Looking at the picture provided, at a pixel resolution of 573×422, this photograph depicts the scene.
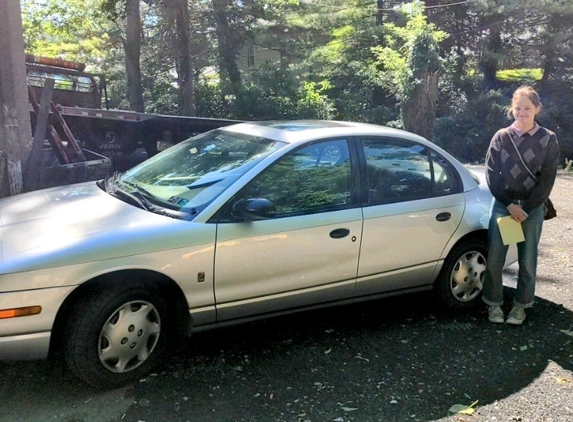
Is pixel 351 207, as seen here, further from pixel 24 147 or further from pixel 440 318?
pixel 24 147

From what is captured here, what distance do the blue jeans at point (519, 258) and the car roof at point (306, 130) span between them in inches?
35.5

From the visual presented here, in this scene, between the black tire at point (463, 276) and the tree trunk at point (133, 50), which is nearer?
the black tire at point (463, 276)

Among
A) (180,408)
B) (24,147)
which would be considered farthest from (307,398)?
(24,147)

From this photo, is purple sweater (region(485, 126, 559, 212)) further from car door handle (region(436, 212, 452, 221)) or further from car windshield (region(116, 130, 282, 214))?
car windshield (region(116, 130, 282, 214))

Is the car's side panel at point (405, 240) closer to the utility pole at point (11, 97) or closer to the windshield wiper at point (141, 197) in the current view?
the windshield wiper at point (141, 197)

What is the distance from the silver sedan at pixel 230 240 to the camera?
3.25 metres

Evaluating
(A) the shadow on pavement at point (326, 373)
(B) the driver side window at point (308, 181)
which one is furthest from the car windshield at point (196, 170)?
(A) the shadow on pavement at point (326, 373)

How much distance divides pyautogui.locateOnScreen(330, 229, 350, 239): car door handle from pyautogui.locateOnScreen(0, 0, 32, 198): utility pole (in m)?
5.35

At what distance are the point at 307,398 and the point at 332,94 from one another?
22599 mm

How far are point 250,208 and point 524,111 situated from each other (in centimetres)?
224

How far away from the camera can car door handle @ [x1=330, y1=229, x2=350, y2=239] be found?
401 cm

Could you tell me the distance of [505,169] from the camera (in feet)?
14.5

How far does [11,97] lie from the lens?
7.70 m

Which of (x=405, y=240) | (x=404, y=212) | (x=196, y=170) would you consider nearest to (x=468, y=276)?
(x=405, y=240)
